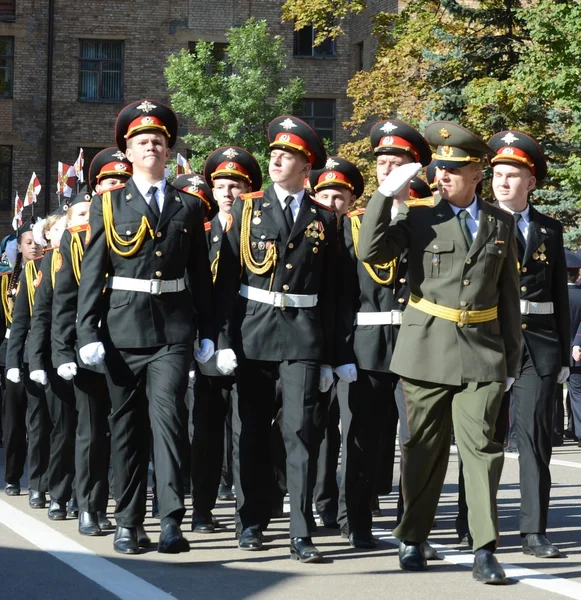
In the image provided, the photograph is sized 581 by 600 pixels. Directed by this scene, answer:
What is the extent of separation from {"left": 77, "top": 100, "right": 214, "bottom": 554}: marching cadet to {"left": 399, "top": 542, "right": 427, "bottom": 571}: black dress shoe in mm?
1296

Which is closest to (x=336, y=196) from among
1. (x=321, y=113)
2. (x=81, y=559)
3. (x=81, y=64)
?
(x=81, y=559)

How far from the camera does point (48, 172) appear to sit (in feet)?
148

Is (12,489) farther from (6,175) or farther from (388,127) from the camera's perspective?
(6,175)

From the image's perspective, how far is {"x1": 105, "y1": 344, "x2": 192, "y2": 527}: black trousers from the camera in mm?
7679

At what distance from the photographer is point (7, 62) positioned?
4556cm

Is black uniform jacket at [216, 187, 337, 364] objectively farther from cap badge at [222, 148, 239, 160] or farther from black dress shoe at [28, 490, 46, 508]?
black dress shoe at [28, 490, 46, 508]

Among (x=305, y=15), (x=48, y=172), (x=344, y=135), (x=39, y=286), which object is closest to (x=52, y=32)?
(x=48, y=172)

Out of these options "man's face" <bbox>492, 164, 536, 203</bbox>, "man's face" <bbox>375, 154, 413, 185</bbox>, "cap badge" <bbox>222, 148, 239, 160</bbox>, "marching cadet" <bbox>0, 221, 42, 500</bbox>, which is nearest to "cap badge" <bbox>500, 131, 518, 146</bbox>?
"man's face" <bbox>492, 164, 536, 203</bbox>

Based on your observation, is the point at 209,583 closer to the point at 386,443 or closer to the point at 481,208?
the point at 481,208

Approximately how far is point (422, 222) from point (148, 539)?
2.34 m

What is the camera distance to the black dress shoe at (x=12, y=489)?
11188mm

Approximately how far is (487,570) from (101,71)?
40.4m

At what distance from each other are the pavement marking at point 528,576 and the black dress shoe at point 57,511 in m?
2.37

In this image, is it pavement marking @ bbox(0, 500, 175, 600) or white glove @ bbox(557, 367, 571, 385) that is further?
white glove @ bbox(557, 367, 571, 385)
